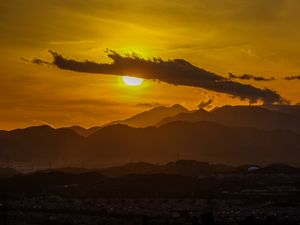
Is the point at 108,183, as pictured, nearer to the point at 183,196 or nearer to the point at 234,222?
the point at 183,196

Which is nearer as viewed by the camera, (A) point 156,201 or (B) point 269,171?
(A) point 156,201

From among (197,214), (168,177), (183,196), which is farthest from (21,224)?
(168,177)

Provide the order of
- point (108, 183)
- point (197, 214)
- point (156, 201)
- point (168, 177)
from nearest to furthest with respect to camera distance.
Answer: point (197, 214)
point (156, 201)
point (108, 183)
point (168, 177)

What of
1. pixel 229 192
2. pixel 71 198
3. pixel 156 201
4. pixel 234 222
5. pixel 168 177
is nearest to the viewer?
pixel 234 222

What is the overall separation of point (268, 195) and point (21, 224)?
4624 centimetres

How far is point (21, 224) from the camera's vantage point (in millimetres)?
76000

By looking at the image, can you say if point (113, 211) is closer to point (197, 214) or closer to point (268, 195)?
point (197, 214)

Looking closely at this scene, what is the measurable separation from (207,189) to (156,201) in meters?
20.4

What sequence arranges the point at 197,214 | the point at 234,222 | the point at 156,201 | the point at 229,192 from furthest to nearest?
the point at 229,192 < the point at 156,201 < the point at 197,214 < the point at 234,222

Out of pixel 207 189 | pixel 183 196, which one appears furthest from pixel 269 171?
pixel 183 196

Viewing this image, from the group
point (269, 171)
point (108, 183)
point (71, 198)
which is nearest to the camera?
point (71, 198)

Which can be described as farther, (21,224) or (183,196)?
(183,196)

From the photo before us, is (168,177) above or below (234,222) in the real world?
above

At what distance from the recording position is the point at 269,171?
504 ft
